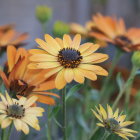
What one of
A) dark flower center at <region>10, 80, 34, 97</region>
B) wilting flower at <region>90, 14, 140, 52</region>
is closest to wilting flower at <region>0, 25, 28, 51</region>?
wilting flower at <region>90, 14, 140, 52</region>

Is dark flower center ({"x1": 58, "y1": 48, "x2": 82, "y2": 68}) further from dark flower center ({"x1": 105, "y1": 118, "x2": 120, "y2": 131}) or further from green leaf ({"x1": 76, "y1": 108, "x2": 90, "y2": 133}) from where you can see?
green leaf ({"x1": 76, "y1": 108, "x2": 90, "y2": 133})

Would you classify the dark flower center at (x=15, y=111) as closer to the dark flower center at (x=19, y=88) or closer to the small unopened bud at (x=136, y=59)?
the dark flower center at (x=19, y=88)

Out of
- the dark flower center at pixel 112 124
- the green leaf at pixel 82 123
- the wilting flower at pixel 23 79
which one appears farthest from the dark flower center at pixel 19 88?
the green leaf at pixel 82 123

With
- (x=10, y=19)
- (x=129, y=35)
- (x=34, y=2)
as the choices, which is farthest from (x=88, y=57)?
(x=34, y=2)

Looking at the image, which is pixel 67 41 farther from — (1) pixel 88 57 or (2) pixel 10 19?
(2) pixel 10 19

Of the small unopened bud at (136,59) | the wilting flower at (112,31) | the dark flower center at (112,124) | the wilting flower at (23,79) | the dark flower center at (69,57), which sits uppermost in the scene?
the wilting flower at (112,31)

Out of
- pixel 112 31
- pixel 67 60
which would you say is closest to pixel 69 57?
pixel 67 60

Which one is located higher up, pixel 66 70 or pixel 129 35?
pixel 129 35
